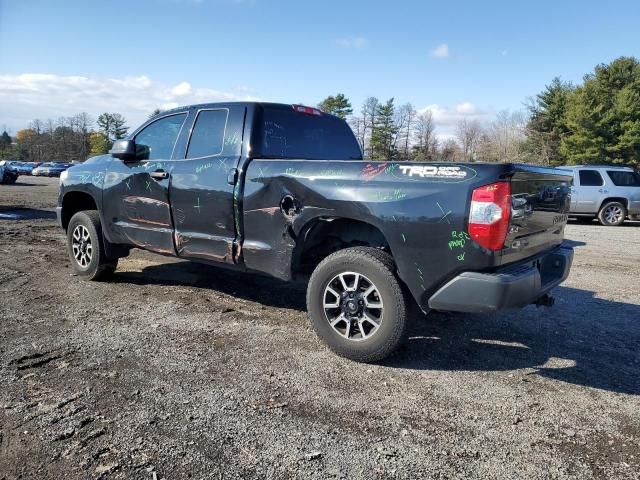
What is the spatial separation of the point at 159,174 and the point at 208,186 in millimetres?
735

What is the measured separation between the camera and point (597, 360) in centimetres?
Answer: 375

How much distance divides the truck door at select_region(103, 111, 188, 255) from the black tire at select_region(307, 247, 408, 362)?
6.05 ft

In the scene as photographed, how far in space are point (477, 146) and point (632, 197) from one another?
4123 cm

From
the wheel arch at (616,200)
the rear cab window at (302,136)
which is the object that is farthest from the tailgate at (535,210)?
the wheel arch at (616,200)

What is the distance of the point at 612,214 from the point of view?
48.5 ft

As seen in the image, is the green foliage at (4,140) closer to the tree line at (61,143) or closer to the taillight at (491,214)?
the tree line at (61,143)

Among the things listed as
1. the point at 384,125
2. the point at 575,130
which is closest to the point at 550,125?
the point at 575,130

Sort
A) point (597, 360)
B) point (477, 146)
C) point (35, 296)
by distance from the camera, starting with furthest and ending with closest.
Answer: point (477, 146) < point (35, 296) < point (597, 360)

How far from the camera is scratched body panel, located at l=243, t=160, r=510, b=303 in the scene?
3098mm

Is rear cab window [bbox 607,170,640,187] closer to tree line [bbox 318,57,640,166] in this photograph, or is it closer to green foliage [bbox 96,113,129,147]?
tree line [bbox 318,57,640,166]

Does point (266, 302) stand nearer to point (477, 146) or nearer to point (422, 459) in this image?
point (422, 459)

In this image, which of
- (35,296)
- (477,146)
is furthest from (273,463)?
(477,146)

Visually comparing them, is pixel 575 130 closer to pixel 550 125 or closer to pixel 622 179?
pixel 550 125

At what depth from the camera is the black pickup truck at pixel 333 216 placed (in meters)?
3.09
